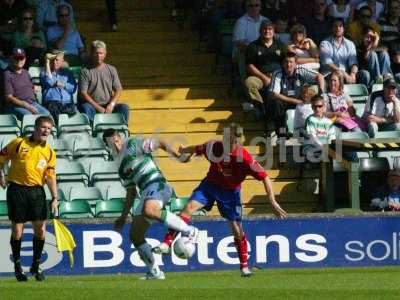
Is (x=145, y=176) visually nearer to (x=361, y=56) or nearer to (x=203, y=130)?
(x=203, y=130)

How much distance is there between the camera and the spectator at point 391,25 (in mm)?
24859

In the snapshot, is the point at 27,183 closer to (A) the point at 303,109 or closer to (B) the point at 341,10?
(A) the point at 303,109

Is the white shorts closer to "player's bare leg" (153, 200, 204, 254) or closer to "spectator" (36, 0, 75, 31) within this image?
"player's bare leg" (153, 200, 204, 254)

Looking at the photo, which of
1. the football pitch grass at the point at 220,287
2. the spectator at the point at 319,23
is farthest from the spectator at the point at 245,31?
the football pitch grass at the point at 220,287

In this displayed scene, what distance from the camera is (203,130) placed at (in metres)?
23.2

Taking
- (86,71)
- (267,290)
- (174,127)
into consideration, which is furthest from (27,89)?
(267,290)

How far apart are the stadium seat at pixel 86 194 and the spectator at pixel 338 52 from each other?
4573 millimetres

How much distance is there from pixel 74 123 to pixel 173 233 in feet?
16.5

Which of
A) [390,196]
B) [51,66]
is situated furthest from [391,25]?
[51,66]

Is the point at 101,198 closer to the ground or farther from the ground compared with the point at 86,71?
closer to the ground

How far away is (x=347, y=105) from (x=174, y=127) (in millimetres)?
2617

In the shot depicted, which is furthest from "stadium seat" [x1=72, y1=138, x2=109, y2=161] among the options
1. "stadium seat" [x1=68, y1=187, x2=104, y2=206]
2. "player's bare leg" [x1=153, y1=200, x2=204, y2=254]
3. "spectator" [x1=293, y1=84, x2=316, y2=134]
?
"player's bare leg" [x1=153, y1=200, x2=204, y2=254]

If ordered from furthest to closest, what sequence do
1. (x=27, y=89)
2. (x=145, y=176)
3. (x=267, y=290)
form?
(x=27, y=89)
(x=145, y=176)
(x=267, y=290)

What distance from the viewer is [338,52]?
2377 centimetres
